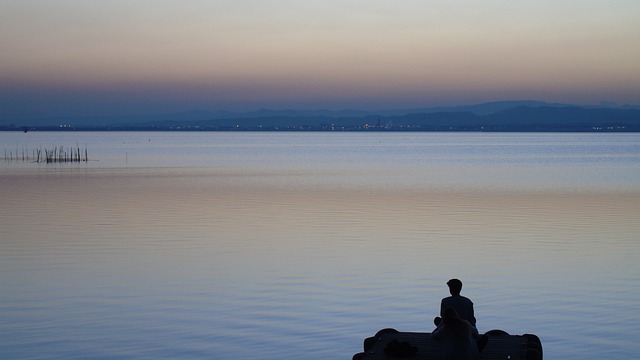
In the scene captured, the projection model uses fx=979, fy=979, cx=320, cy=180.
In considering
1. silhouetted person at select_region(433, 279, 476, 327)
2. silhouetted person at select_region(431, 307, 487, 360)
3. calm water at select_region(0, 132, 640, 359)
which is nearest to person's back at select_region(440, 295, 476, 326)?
silhouetted person at select_region(433, 279, 476, 327)

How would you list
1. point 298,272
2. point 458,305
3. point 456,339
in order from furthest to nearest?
point 298,272, point 458,305, point 456,339

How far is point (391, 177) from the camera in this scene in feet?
198

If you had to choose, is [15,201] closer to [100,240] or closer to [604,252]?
[100,240]

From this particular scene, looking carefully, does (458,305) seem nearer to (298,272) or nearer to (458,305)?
(458,305)

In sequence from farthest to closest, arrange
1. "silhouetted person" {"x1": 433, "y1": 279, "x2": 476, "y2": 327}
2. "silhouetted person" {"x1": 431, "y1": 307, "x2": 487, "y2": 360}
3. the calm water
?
1. the calm water
2. "silhouetted person" {"x1": 433, "y1": 279, "x2": 476, "y2": 327}
3. "silhouetted person" {"x1": 431, "y1": 307, "x2": 487, "y2": 360}

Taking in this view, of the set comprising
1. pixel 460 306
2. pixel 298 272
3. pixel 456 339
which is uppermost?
pixel 460 306

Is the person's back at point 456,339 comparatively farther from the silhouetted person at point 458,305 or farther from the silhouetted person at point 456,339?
the silhouetted person at point 458,305

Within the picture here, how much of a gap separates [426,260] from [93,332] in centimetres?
924

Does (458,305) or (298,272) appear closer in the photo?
(458,305)

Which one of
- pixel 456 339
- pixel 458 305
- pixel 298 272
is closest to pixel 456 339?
pixel 456 339

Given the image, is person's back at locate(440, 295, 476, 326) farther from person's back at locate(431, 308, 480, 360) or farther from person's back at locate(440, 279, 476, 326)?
person's back at locate(431, 308, 480, 360)

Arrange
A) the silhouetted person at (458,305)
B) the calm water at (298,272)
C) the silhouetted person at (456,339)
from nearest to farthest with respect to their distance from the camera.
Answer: the silhouetted person at (456,339) < the silhouetted person at (458,305) < the calm water at (298,272)

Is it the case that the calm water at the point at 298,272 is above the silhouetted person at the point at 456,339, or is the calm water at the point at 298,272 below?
below

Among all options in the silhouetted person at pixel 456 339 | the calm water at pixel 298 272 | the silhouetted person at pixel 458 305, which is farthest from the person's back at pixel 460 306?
the calm water at pixel 298 272
